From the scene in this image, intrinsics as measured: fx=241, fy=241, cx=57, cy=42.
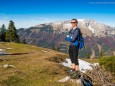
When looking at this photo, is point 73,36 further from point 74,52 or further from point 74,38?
point 74,52

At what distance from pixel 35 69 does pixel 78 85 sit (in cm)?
775

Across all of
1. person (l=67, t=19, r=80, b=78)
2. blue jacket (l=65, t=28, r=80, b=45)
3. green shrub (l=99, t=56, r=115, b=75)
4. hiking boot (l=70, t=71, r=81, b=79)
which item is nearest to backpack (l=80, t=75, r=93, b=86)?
hiking boot (l=70, t=71, r=81, b=79)

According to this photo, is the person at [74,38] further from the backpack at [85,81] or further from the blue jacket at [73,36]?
the backpack at [85,81]

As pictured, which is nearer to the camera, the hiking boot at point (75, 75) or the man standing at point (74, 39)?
the man standing at point (74, 39)

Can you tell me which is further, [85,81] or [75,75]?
[85,81]

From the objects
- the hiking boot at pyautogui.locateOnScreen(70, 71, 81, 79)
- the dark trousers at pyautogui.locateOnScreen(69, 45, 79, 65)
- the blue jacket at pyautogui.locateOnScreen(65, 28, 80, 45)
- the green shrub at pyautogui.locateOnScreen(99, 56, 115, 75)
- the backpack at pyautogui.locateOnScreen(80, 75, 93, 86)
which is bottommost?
the green shrub at pyautogui.locateOnScreen(99, 56, 115, 75)

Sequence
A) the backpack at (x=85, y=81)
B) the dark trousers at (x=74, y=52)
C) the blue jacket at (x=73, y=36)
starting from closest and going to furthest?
the blue jacket at (x=73, y=36) → the dark trousers at (x=74, y=52) → the backpack at (x=85, y=81)

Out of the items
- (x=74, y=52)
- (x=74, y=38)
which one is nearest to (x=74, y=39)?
(x=74, y=38)

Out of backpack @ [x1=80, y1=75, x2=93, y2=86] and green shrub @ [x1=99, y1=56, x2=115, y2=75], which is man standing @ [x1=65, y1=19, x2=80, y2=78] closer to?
backpack @ [x1=80, y1=75, x2=93, y2=86]

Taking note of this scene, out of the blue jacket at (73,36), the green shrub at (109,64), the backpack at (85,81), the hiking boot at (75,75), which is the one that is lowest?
the green shrub at (109,64)

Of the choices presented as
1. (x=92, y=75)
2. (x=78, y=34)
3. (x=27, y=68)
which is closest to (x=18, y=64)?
(x=27, y=68)

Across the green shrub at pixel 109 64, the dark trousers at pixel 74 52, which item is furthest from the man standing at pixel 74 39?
the green shrub at pixel 109 64

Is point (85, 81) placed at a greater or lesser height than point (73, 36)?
lesser

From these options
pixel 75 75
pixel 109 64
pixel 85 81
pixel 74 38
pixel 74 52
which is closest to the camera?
pixel 74 38
